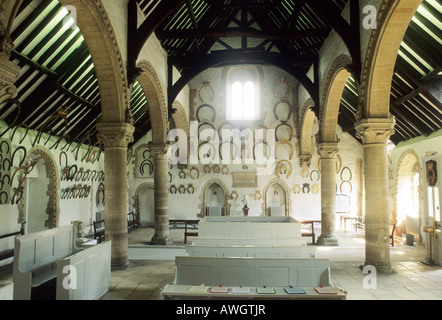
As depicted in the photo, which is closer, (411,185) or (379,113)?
(379,113)

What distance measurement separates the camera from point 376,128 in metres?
7.84

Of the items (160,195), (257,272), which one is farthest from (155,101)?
(257,272)

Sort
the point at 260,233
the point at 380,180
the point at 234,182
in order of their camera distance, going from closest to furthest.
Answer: the point at 380,180 < the point at 260,233 < the point at 234,182

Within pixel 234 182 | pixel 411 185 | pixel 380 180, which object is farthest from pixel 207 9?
pixel 411 185

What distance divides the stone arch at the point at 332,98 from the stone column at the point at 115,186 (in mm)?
6308

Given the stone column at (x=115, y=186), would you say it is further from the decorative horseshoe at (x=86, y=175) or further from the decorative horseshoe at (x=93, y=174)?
the decorative horseshoe at (x=93, y=174)

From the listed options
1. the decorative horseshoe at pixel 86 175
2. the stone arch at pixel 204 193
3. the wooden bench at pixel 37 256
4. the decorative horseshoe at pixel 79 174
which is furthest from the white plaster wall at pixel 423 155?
the decorative horseshoe at pixel 86 175

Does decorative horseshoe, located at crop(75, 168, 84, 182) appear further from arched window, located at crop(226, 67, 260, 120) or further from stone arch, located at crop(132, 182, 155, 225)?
arched window, located at crop(226, 67, 260, 120)

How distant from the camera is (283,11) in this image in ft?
42.3

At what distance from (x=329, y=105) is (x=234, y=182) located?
24.3 feet

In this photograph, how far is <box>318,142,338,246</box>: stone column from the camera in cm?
1187

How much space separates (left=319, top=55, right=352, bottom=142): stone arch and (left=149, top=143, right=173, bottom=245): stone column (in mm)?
5504
